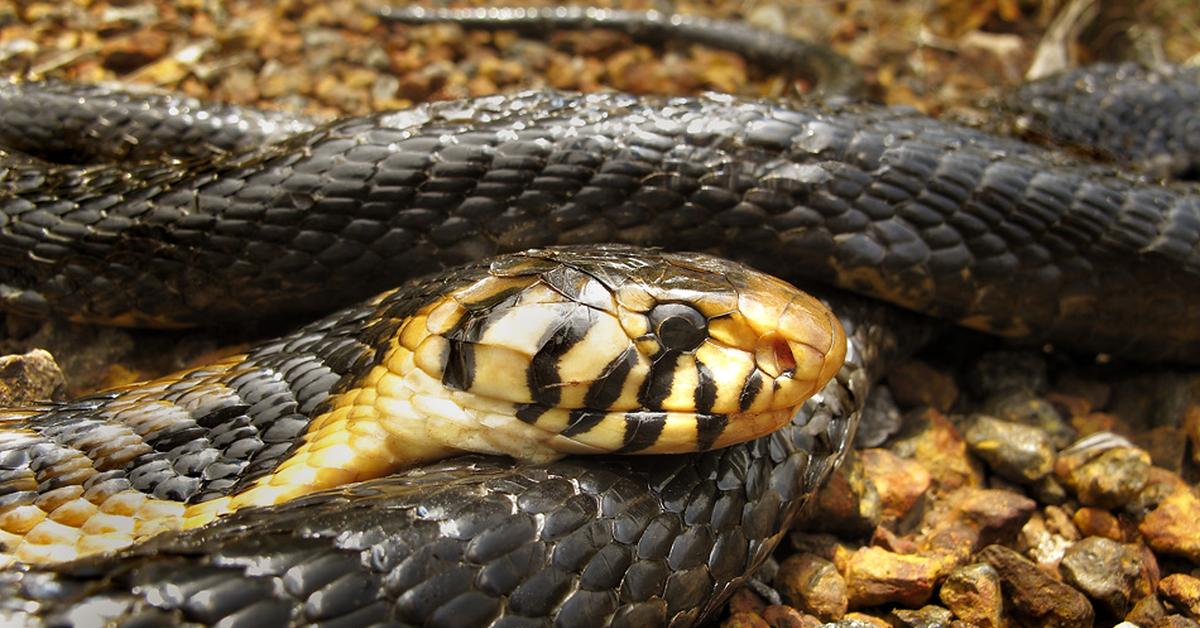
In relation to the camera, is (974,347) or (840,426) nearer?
(840,426)

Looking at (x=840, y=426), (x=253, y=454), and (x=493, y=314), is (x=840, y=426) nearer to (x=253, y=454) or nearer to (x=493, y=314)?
(x=493, y=314)

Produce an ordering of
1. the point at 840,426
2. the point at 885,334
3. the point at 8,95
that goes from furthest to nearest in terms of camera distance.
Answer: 1. the point at 8,95
2. the point at 885,334
3. the point at 840,426

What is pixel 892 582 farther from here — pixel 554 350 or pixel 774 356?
pixel 554 350

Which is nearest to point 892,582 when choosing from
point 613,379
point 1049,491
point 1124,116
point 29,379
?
point 1049,491

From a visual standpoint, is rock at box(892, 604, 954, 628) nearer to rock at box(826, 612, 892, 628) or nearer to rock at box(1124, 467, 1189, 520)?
rock at box(826, 612, 892, 628)

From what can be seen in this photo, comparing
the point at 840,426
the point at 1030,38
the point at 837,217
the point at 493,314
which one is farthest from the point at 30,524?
the point at 1030,38
